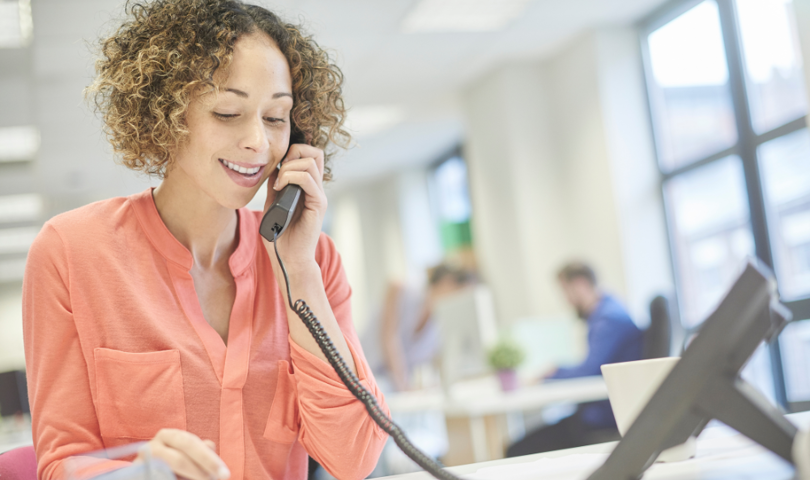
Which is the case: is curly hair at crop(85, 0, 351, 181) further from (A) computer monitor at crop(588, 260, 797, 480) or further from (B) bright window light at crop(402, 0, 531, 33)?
(B) bright window light at crop(402, 0, 531, 33)

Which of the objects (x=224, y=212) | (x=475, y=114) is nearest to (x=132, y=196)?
(x=224, y=212)

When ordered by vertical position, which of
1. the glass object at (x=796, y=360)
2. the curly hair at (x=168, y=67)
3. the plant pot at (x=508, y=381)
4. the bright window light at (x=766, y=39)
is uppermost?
the bright window light at (x=766, y=39)

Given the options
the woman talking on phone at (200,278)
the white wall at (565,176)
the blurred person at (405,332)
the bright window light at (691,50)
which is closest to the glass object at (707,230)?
the white wall at (565,176)

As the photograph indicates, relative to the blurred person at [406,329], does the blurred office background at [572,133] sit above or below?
above

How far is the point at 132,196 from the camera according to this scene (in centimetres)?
116

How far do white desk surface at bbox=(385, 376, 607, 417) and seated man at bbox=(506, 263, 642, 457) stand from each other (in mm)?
63

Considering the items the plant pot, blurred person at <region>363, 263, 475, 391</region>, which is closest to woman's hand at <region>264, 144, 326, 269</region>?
the plant pot

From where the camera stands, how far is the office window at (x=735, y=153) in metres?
4.11

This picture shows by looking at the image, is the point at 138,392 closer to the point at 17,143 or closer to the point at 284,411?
the point at 284,411

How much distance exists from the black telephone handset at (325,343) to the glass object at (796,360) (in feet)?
12.8

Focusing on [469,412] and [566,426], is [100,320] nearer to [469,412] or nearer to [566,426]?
[469,412]

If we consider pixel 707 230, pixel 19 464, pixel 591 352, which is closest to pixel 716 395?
pixel 19 464

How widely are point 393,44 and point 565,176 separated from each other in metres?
1.80

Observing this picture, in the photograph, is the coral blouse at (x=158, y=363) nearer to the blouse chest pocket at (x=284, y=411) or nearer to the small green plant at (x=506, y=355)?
the blouse chest pocket at (x=284, y=411)
